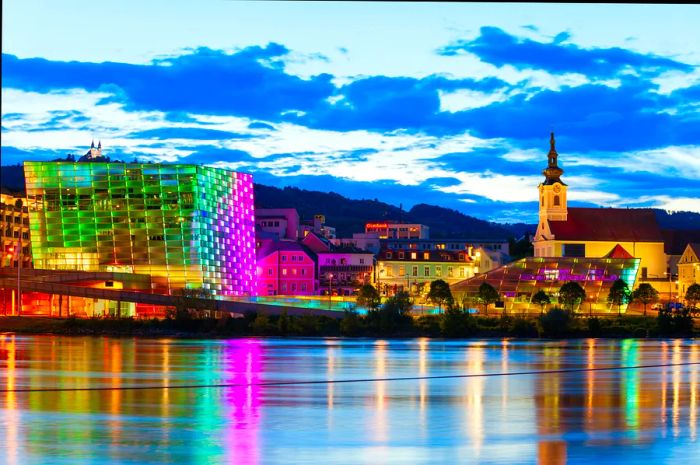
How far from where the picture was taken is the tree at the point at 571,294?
106m

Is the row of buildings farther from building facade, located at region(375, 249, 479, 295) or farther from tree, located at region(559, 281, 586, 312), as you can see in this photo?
building facade, located at region(375, 249, 479, 295)

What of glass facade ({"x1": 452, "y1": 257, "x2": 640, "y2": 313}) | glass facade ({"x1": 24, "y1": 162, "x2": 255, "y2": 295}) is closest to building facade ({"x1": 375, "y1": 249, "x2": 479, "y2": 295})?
glass facade ({"x1": 452, "y1": 257, "x2": 640, "y2": 313})

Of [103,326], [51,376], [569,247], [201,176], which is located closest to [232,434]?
[51,376]

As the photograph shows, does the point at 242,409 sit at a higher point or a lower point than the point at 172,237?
lower

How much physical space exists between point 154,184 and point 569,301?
4190cm

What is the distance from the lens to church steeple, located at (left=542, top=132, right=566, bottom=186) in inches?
5965

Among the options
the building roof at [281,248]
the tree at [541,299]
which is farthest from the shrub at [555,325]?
the building roof at [281,248]

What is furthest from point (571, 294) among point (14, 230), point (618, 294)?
point (14, 230)

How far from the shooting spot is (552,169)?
153 m

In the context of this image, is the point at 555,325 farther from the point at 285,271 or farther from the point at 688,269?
the point at 285,271

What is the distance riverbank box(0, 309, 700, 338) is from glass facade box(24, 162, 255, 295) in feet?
111

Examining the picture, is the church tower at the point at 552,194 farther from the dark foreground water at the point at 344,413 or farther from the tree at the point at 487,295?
the dark foreground water at the point at 344,413

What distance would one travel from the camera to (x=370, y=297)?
93750mm

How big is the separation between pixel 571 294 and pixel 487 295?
8995 millimetres
